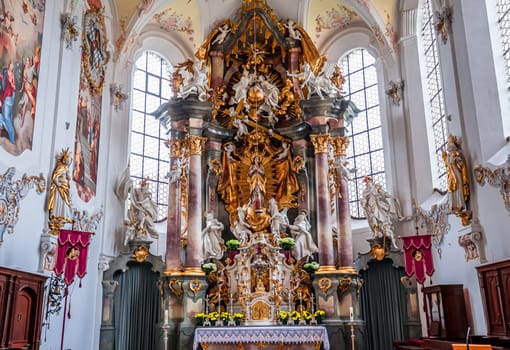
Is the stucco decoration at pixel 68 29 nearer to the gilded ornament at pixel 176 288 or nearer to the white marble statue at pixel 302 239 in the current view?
the gilded ornament at pixel 176 288

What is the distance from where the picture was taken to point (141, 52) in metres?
16.8

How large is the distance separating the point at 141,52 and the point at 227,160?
4.64m

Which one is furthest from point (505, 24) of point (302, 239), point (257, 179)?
point (257, 179)

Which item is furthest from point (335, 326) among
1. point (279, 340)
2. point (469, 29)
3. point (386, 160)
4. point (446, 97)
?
point (469, 29)

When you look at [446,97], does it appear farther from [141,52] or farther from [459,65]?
[141,52]

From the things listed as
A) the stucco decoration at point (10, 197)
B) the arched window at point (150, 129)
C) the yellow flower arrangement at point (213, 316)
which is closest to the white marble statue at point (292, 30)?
the arched window at point (150, 129)

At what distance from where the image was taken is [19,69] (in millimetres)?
9312

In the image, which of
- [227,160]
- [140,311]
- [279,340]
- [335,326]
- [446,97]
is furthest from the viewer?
[227,160]

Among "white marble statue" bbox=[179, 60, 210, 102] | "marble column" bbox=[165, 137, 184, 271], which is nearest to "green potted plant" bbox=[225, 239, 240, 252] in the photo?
"marble column" bbox=[165, 137, 184, 271]

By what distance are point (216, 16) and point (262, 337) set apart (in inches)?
409

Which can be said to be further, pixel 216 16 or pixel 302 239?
pixel 216 16

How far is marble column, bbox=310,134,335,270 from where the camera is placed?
14125 mm

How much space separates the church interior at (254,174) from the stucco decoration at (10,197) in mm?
35

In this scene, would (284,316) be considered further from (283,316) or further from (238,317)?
(238,317)
